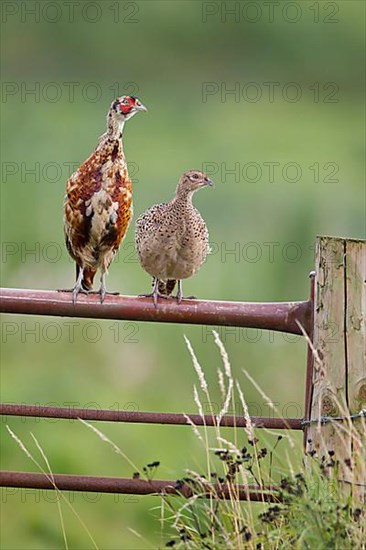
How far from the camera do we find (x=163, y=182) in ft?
51.7

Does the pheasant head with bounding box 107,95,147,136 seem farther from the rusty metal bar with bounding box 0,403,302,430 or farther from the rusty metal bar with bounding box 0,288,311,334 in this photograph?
the rusty metal bar with bounding box 0,403,302,430

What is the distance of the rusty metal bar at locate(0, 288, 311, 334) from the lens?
3.42 m

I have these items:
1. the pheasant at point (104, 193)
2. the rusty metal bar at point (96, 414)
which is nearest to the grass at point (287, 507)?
the rusty metal bar at point (96, 414)

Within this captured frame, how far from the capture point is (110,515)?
354 inches

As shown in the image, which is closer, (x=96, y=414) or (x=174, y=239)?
(x=96, y=414)

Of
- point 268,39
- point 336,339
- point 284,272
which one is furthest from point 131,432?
point 268,39

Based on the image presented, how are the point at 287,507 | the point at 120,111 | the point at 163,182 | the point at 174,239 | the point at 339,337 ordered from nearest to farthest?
the point at 287,507, the point at 339,337, the point at 120,111, the point at 174,239, the point at 163,182

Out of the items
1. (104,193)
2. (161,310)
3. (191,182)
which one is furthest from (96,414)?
(191,182)

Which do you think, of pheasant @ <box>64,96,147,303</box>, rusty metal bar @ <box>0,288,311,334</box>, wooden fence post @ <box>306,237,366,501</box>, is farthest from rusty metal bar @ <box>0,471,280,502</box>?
pheasant @ <box>64,96,147,303</box>

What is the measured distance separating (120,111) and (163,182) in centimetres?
1143

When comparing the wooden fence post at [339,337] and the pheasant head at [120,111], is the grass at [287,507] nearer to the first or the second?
the wooden fence post at [339,337]

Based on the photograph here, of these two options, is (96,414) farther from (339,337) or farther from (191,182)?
(191,182)

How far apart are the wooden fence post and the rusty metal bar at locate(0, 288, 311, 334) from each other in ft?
0.25

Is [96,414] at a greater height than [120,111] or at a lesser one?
lesser
